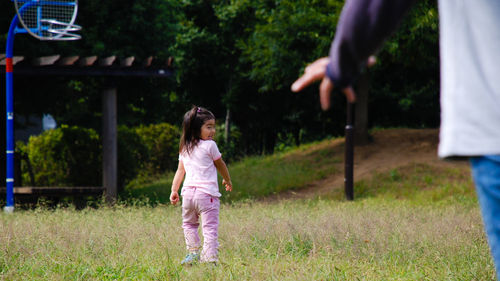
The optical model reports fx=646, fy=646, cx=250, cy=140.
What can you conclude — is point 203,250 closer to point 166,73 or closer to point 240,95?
point 166,73

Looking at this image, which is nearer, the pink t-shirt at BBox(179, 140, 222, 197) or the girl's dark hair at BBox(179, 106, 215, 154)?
the pink t-shirt at BBox(179, 140, 222, 197)

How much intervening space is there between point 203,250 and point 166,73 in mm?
7022

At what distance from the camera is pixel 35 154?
54.2 feet

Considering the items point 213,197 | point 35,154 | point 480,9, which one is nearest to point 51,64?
point 35,154

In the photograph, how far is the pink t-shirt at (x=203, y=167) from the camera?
18.7ft

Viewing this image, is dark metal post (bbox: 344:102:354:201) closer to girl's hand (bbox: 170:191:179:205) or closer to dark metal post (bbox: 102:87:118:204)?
dark metal post (bbox: 102:87:118:204)

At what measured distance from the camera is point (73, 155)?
1562 cm

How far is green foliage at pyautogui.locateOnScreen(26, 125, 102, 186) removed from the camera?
15.6 metres

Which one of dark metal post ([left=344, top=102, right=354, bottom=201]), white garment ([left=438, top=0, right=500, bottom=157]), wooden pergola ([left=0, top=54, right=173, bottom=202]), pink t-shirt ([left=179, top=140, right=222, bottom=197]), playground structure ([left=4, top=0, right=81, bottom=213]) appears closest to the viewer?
white garment ([left=438, top=0, right=500, bottom=157])

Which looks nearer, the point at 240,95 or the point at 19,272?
the point at 19,272

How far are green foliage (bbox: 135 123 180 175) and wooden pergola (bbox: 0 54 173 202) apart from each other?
9417mm

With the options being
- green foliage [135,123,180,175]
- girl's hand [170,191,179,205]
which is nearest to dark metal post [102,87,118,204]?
girl's hand [170,191,179,205]

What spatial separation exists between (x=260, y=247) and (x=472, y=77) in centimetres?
472

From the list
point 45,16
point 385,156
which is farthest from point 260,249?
point 385,156
